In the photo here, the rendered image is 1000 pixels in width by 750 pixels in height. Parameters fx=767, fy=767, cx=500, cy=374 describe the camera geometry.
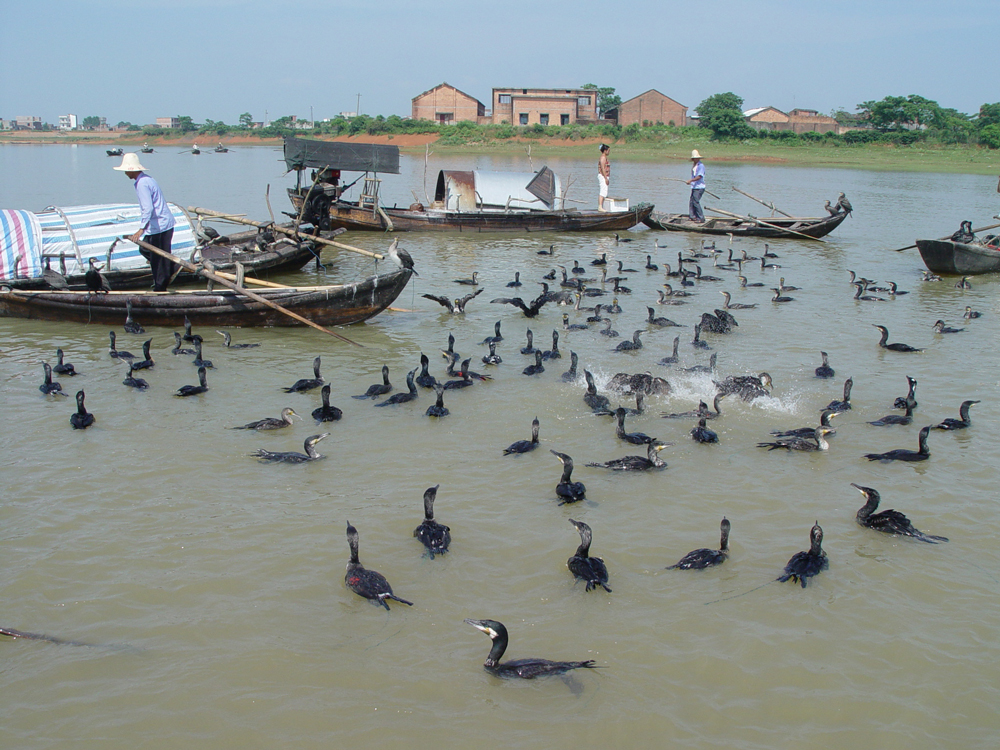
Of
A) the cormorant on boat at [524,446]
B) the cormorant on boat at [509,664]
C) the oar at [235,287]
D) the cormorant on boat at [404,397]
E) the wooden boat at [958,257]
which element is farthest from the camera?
the wooden boat at [958,257]

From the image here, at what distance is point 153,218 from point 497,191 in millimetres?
14396

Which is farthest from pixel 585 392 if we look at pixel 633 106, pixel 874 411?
pixel 633 106

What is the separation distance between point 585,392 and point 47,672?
21.7ft

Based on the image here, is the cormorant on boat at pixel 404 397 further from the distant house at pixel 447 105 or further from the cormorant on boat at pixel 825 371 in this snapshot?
the distant house at pixel 447 105

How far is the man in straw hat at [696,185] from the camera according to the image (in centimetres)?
2352

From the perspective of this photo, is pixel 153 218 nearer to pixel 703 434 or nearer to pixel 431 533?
pixel 431 533

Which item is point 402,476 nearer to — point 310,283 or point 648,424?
point 648,424

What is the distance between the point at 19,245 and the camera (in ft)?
44.0

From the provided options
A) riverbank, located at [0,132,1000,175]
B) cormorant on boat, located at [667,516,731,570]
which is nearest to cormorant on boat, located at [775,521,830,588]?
cormorant on boat, located at [667,516,731,570]

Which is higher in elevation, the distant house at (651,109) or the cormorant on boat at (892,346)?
the distant house at (651,109)

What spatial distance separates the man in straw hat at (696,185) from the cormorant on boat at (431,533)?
19.3 meters

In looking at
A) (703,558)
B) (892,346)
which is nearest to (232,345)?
(703,558)

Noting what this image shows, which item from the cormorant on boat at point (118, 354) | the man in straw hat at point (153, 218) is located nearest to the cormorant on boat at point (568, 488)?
the cormorant on boat at point (118, 354)

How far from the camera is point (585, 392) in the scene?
32.4ft
